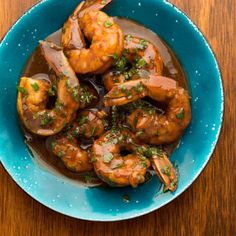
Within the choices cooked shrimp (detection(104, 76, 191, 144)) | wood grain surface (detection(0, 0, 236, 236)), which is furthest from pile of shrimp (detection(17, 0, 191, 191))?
wood grain surface (detection(0, 0, 236, 236))

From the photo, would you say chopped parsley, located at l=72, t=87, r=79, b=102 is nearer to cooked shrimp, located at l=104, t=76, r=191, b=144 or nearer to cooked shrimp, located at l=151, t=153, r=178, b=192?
cooked shrimp, located at l=104, t=76, r=191, b=144

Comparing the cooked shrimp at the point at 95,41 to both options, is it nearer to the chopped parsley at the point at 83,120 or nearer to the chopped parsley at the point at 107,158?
the chopped parsley at the point at 83,120

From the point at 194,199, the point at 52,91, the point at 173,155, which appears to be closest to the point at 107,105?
the point at 52,91

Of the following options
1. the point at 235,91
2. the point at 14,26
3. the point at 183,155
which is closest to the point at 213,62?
the point at 235,91

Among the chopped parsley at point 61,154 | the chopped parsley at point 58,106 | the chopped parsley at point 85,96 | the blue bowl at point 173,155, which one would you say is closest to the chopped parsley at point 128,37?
the blue bowl at point 173,155

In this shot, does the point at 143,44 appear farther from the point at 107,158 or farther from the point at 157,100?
the point at 107,158
